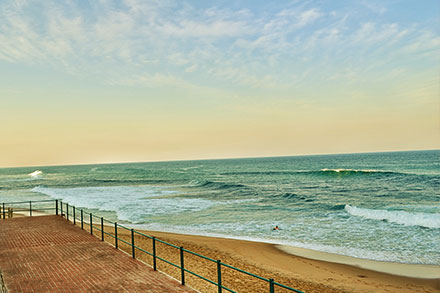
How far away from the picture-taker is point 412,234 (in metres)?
18.9

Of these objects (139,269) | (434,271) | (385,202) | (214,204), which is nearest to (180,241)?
(139,269)

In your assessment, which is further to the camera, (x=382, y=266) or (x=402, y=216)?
(x=402, y=216)

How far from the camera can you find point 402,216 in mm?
23719

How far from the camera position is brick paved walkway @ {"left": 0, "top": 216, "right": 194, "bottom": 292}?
8.36 meters

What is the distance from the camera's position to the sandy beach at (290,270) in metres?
11.4

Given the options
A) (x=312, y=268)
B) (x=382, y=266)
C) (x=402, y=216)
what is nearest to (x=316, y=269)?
(x=312, y=268)

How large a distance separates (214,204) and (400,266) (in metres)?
20.5

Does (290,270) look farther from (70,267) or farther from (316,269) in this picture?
(70,267)

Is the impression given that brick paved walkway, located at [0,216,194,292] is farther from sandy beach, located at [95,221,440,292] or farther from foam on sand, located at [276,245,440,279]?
foam on sand, located at [276,245,440,279]

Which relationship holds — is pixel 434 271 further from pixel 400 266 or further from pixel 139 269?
pixel 139 269

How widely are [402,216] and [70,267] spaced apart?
861 inches

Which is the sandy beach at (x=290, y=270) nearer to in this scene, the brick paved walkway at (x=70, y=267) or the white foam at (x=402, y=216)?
the brick paved walkway at (x=70, y=267)

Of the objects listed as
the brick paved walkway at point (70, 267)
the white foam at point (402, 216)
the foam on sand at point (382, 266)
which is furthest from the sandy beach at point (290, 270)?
the white foam at point (402, 216)

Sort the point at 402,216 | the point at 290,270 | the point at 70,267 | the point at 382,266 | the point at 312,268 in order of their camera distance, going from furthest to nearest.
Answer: the point at 402,216
the point at 382,266
the point at 312,268
the point at 290,270
the point at 70,267
